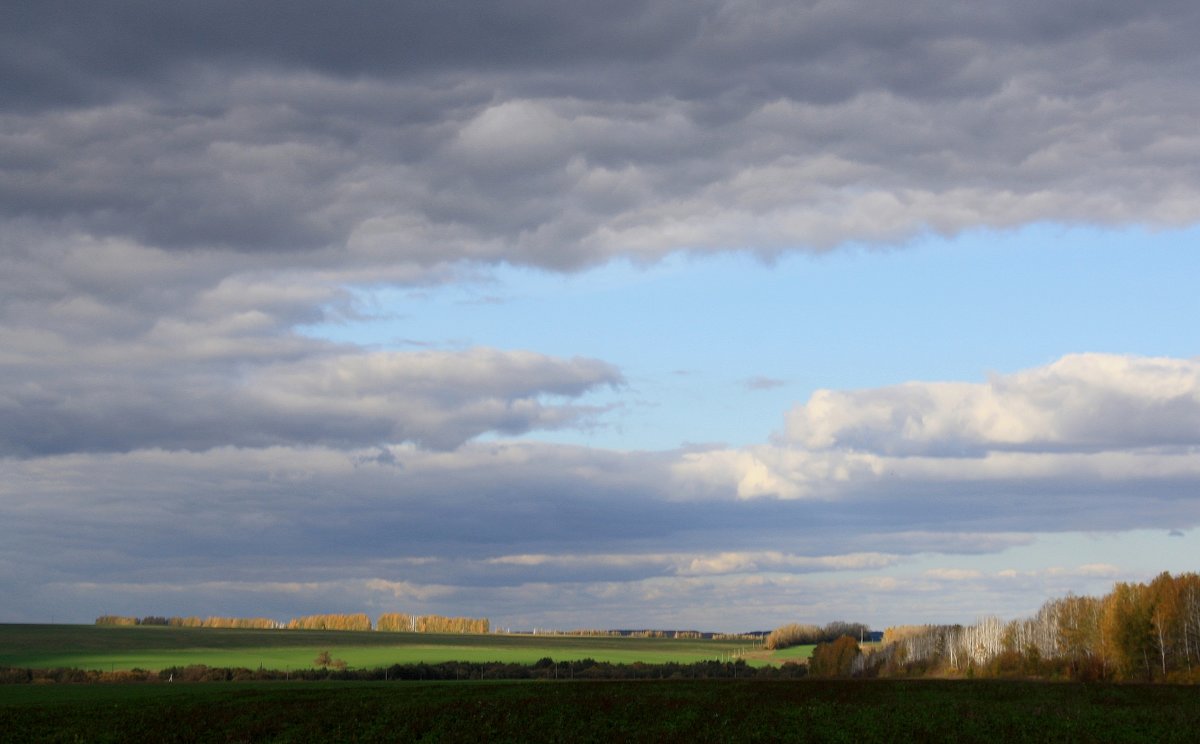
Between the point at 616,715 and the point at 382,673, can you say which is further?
the point at 382,673

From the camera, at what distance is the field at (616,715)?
232ft

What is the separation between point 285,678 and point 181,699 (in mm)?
60230

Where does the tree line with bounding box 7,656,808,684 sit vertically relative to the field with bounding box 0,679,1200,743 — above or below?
below

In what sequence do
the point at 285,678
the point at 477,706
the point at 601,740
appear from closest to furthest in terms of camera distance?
1. the point at 601,740
2. the point at 477,706
3. the point at 285,678

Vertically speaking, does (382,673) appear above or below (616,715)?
below

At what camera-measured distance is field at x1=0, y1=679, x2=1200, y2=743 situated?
70.8m

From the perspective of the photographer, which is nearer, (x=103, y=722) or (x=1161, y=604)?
(x=103, y=722)

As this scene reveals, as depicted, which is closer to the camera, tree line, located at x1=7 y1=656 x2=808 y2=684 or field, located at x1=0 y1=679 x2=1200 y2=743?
field, located at x1=0 y1=679 x2=1200 y2=743

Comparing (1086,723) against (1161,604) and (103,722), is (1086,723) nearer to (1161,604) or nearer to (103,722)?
(103,722)

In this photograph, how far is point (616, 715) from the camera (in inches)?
3177

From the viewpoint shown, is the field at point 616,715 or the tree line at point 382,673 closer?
the field at point 616,715

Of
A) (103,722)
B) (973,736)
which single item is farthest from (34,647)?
(973,736)

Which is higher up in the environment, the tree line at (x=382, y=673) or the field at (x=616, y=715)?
the field at (x=616, y=715)

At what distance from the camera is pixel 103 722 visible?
77750 mm
